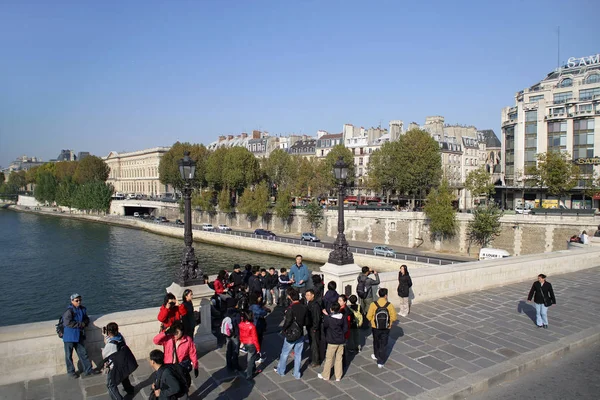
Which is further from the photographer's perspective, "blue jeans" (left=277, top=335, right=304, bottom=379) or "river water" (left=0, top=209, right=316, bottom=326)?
"river water" (left=0, top=209, right=316, bottom=326)

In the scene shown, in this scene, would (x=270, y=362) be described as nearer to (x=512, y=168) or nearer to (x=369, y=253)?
(x=369, y=253)

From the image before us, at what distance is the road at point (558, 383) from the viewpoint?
689 centimetres

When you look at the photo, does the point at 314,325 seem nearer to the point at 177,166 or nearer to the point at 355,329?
the point at 355,329

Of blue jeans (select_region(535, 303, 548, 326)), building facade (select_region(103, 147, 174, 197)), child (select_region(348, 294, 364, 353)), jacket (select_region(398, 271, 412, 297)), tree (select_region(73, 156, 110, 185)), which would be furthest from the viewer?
building facade (select_region(103, 147, 174, 197))

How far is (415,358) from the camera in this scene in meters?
8.13

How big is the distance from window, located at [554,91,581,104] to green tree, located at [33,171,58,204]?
113 meters

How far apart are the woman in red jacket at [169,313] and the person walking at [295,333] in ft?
6.24

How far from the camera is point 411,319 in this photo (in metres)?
10.5

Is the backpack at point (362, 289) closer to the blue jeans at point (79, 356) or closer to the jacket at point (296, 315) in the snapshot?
the jacket at point (296, 315)

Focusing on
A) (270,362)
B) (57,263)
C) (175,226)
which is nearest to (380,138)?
(175,226)

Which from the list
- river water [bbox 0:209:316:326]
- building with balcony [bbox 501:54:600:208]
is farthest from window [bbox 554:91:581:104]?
river water [bbox 0:209:316:326]

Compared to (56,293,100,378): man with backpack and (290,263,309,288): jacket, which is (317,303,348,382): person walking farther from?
(290,263,309,288): jacket

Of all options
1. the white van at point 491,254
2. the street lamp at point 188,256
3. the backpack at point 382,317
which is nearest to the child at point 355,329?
the backpack at point 382,317

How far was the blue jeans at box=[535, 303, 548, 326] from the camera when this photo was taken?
9812 millimetres
